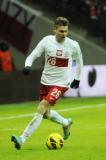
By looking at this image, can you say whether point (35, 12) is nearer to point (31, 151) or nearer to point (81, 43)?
point (81, 43)

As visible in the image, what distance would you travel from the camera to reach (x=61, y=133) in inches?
589

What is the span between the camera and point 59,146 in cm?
1217

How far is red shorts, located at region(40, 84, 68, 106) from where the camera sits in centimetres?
1229

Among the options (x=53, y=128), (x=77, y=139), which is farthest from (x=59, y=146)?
(x=53, y=128)

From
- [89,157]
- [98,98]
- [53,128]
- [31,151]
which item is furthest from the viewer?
[98,98]

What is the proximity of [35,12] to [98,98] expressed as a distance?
24.1 feet

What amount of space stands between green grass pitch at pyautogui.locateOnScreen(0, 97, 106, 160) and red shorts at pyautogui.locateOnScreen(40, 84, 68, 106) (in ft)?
2.73

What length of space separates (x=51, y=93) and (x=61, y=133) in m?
2.68

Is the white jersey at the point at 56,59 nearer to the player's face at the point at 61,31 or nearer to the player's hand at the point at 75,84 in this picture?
the player's face at the point at 61,31

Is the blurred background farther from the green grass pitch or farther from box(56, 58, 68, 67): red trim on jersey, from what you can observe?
box(56, 58, 68, 67): red trim on jersey

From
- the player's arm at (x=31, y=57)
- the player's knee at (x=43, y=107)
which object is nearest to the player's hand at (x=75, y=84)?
the player's arm at (x=31, y=57)

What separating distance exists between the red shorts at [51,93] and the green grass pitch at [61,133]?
0.83 metres

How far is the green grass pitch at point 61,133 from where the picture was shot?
11491mm

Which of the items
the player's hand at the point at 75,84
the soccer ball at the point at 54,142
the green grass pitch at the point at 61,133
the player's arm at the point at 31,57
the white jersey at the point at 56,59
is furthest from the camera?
the player's hand at the point at 75,84
